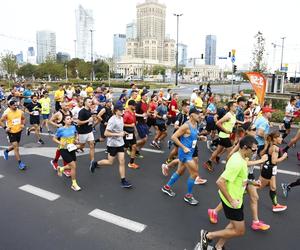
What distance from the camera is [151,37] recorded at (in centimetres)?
14688

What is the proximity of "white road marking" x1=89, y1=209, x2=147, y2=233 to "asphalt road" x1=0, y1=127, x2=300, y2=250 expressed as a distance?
0.19ft

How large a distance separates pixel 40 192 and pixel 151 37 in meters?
149

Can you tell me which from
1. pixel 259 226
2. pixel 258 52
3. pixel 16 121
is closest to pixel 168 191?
pixel 259 226

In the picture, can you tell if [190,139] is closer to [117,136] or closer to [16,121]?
[117,136]

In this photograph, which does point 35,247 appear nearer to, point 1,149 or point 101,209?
point 101,209

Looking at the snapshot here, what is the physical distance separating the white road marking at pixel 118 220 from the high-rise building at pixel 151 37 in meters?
146

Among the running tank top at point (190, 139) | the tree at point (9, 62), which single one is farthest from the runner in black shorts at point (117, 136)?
the tree at point (9, 62)

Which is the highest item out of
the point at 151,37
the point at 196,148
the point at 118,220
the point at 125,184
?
the point at 151,37

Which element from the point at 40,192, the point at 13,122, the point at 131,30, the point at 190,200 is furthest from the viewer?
the point at 131,30

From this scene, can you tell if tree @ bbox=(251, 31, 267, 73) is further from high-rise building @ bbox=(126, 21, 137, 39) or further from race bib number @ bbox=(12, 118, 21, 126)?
high-rise building @ bbox=(126, 21, 137, 39)

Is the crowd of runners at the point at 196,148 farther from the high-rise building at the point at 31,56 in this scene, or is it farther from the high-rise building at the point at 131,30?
the high-rise building at the point at 131,30

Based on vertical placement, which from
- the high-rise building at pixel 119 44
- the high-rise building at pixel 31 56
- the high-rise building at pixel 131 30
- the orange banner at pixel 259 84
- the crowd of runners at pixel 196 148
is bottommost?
the crowd of runners at pixel 196 148

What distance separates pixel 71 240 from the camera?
165 inches

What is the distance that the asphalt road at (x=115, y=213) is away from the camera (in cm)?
414
